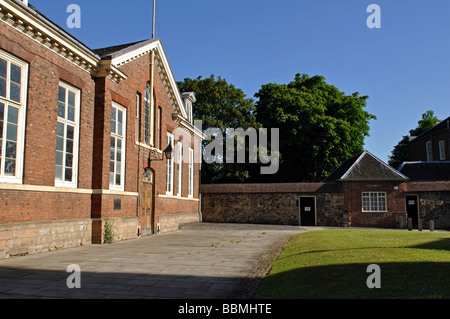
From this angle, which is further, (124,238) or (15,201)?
(124,238)

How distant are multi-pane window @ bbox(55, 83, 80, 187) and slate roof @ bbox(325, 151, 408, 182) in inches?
776

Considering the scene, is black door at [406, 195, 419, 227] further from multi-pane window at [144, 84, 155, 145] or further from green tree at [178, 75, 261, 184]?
multi-pane window at [144, 84, 155, 145]

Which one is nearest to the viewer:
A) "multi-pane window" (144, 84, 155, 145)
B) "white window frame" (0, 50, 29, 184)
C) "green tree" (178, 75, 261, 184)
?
"white window frame" (0, 50, 29, 184)

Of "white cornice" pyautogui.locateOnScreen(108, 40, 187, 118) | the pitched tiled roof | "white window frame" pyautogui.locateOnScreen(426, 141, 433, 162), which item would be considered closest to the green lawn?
"white cornice" pyautogui.locateOnScreen(108, 40, 187, 118)

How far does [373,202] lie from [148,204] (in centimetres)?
1696

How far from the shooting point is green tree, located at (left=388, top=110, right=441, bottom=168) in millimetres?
50531

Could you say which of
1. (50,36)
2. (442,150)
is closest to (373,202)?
(442,150)

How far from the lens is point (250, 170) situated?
3691cm

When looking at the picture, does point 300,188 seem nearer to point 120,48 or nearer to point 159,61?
point 159,61

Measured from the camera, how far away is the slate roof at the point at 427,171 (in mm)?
31000

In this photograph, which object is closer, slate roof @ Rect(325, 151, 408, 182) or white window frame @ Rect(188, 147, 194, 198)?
white window frame @ Rect(188, 147, 194, 198)
